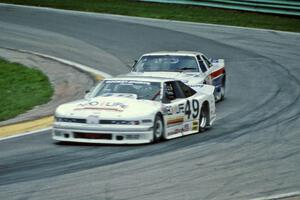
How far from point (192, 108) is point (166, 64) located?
4.76 metres

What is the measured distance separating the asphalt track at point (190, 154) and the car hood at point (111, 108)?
1.65ft

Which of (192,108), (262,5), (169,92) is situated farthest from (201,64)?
(262,5)

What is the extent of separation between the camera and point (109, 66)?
2556cm

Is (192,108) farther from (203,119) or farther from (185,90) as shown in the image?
(203,119)

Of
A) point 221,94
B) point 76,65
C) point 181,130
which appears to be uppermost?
A: point 181,130

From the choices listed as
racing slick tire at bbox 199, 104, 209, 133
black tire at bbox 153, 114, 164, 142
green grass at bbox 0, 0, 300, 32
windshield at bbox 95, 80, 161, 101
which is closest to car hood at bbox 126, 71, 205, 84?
racing slick tire at bbox 199, 104, 209, 133

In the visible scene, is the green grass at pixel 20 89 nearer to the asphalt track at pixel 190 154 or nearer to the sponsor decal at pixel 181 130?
the asphalt track at pixel 190 154

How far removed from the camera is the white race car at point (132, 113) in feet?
45.2

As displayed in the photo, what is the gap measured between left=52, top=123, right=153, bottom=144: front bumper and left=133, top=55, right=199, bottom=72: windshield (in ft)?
21.3

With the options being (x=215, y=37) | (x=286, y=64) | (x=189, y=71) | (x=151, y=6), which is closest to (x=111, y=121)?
(x=189, y=71)

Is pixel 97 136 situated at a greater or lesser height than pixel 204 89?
greater

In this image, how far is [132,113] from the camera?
45.7ft

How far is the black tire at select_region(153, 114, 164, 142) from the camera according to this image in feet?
46.5

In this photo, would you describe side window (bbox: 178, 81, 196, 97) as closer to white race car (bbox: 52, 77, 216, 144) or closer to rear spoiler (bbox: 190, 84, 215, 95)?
white race car (bbox: 52, 77, 216, 144)
